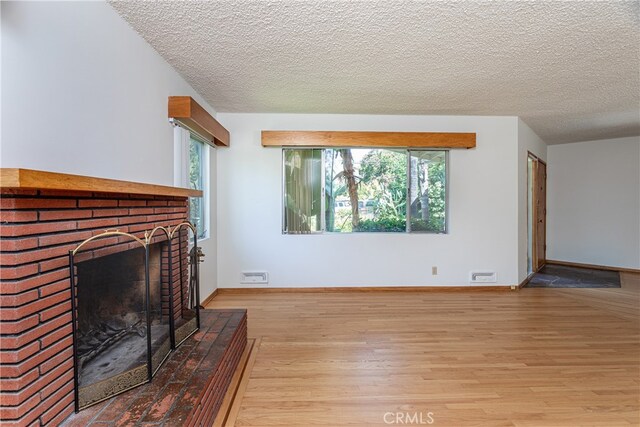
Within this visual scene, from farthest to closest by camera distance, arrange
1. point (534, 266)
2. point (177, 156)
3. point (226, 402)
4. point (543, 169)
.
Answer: point (543, 169)
point (534, 266)
point (177, 156)
point (226, 402)

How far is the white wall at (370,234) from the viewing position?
4.33m

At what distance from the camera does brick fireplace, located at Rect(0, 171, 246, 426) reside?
110 cm

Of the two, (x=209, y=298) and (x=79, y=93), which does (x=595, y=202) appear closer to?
(x=209, y=298)

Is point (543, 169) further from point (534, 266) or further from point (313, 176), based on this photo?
point (313, 176)

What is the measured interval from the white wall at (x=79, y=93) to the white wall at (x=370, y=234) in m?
1.73

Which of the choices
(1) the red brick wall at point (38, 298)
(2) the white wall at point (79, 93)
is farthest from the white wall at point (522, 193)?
(1) the red brick wall at point (38, 298)

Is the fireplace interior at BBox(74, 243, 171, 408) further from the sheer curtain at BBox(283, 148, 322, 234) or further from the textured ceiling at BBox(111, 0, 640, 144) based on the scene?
the sheer curtain at BBox(283, 148, 322, 234)

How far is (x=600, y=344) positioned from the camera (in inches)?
109

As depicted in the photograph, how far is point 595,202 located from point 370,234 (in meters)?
4.71

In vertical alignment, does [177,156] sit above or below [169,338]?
above

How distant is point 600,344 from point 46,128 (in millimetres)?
4123

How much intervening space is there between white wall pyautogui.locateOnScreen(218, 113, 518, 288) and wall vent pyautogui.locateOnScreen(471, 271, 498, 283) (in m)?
0.07

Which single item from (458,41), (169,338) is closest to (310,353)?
(169,338)

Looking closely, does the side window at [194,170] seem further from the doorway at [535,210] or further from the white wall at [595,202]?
the white wall at [595,202]
